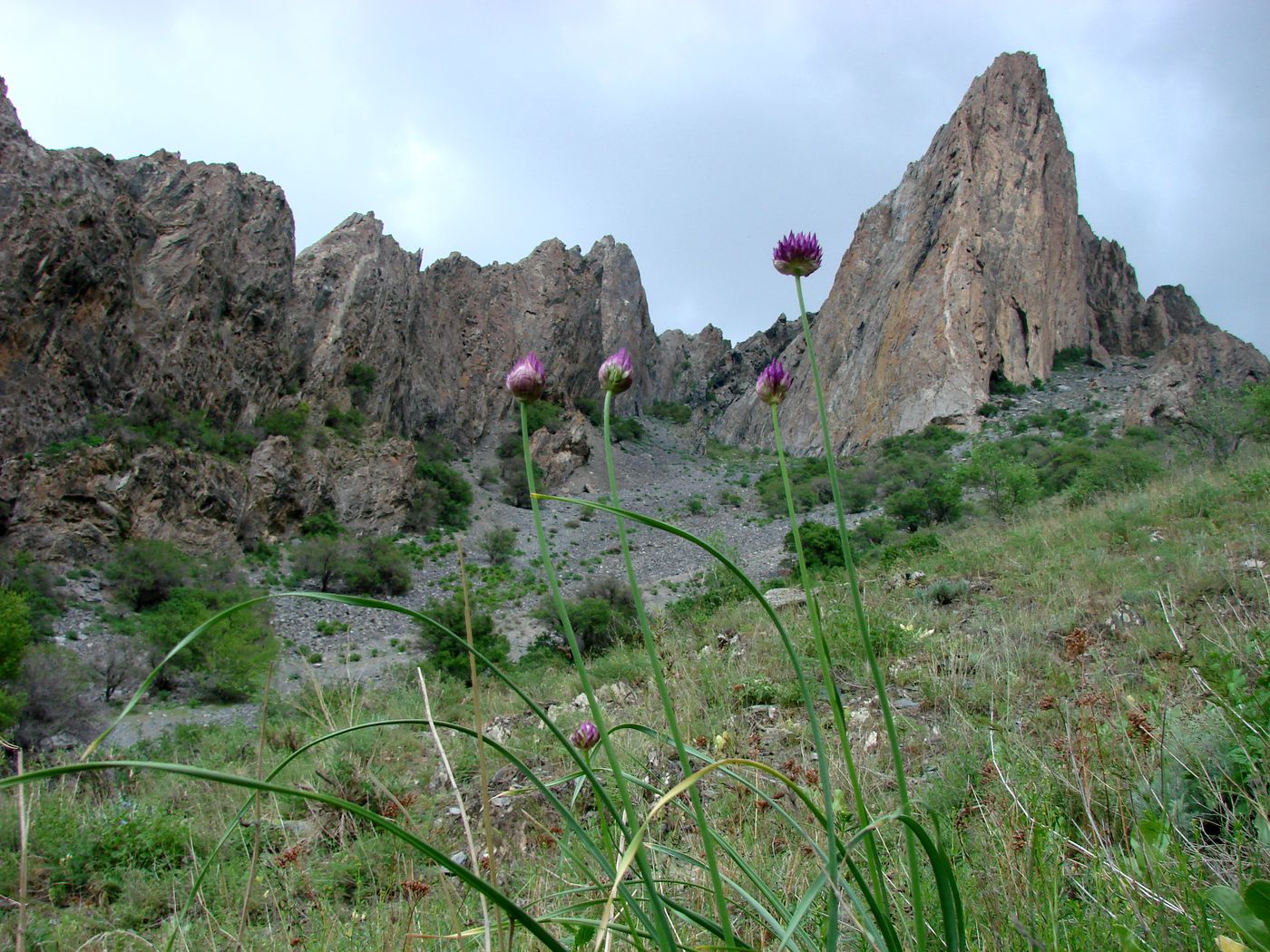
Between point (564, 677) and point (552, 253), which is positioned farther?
point (552, 253)

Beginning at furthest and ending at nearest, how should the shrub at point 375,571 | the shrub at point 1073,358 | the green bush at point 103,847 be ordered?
the shrub at point 1073,358
the shrub at point 375,571
the green bush at point 103,847

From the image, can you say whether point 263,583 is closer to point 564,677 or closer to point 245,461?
point 245,461

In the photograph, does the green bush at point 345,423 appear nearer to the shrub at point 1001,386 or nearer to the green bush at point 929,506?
the green bush at point 929,506

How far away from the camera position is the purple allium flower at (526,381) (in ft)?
2.19

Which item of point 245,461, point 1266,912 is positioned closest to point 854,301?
point 245,461

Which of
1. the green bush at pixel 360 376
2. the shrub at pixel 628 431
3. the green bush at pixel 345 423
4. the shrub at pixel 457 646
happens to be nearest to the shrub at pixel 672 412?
the shrub at pixel 628 431

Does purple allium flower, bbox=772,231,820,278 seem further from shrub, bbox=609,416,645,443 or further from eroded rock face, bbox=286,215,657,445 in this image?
shrub, bbox=609,416,645,443

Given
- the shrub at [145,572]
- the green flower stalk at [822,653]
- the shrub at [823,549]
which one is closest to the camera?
the green flower stalk at [822,653]

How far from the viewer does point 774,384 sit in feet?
2.60

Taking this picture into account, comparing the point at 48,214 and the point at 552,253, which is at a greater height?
the point at 552,253

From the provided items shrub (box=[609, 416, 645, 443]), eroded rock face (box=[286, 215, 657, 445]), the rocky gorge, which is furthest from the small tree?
shrub (box=[609, 416, 645, 443])

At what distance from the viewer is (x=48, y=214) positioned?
507 inches

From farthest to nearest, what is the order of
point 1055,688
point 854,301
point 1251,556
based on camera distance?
1. point 854,301
2. point 1251,556
3. point 1055,688

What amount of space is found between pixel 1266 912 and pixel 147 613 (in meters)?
13.2
